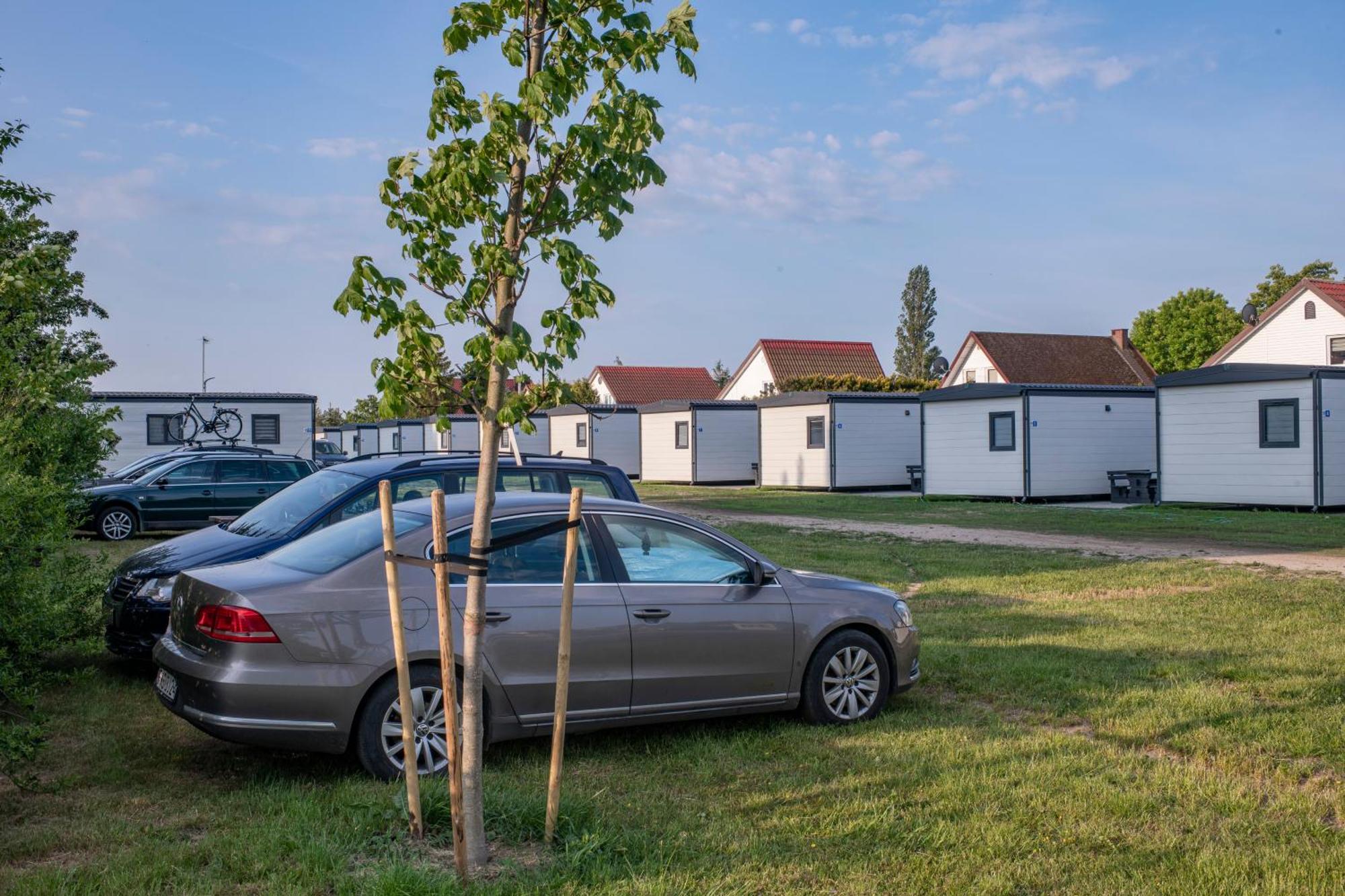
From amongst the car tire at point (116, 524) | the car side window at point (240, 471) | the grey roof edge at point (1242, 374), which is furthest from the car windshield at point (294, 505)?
the grey roof edge at point (1242, 374)

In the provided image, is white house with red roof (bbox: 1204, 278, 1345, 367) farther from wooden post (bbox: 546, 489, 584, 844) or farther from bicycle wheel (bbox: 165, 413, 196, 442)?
wooden post (bbox: 546, 489, 584, 844)

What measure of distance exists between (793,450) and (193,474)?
2082 centimetres

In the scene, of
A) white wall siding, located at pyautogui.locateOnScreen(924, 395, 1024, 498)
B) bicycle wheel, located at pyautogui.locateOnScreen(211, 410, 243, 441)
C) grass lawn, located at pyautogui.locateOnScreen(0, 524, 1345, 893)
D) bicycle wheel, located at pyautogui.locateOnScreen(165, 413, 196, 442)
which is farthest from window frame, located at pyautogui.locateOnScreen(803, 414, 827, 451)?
grass lawn, located at pyautogui.locateOnScreen(0, 524, 1345, 893)

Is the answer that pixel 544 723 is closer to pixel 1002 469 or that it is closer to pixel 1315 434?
pixel 1315 434

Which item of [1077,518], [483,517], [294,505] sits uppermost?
[483,517]

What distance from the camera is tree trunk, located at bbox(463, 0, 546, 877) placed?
4.21 metres

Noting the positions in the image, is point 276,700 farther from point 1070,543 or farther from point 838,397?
point 838,397

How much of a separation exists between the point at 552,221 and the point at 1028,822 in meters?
3.20

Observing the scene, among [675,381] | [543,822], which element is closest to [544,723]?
[543,822]

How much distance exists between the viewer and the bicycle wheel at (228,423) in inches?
1334

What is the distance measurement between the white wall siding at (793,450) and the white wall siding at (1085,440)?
7364 millimetres

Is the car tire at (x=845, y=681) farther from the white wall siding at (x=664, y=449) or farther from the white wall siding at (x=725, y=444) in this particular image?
the white wall siding at (x=664, y=449)

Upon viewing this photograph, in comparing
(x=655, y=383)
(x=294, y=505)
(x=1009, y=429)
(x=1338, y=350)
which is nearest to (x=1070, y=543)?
(x=1009, y=429)

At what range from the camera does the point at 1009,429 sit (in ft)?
92.6
